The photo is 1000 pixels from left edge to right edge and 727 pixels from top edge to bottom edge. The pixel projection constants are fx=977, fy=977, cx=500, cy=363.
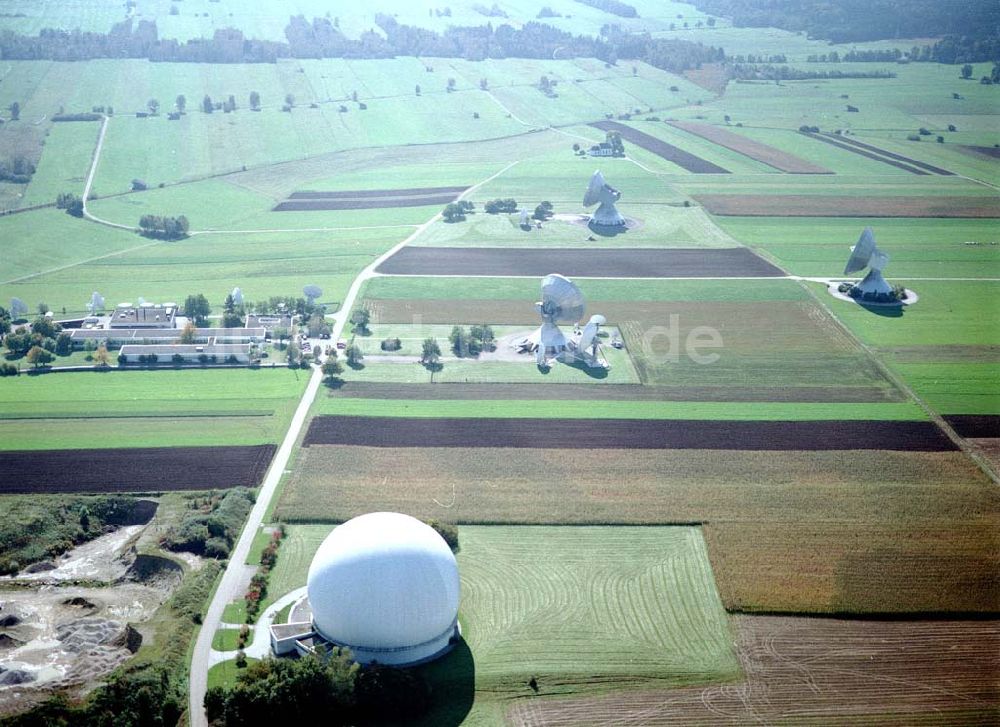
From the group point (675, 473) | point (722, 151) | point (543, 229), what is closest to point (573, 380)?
point (675, 473)

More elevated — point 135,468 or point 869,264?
point 869,264

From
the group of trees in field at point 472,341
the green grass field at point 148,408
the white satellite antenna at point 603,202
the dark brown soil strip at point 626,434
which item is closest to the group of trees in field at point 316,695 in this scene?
the dark brown soil strip at point 626,434

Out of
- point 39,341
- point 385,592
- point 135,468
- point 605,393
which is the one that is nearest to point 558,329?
point 605,393

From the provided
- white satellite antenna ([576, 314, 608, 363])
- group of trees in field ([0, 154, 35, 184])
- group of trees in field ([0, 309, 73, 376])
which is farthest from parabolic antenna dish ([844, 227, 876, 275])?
group of trees in field ([0, 154, 35, 184])

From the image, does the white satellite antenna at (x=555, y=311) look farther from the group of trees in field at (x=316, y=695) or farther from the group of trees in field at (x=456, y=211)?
the group of trees in field at (x=456, y=211)

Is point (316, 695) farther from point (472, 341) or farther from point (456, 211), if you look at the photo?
point (456, 211)
